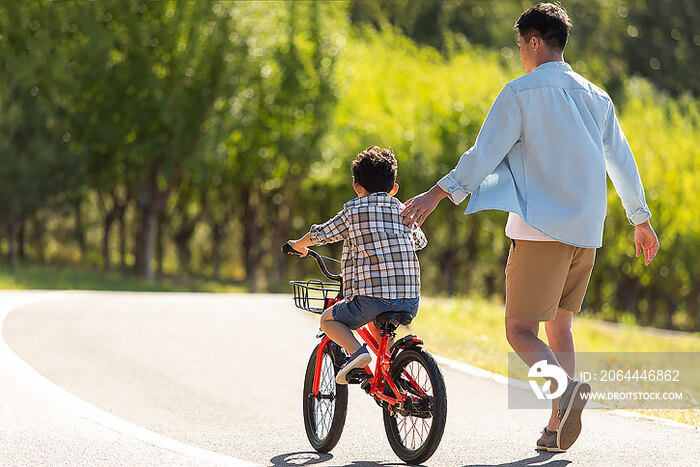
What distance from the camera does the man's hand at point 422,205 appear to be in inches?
216

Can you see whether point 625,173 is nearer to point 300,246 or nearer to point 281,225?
point 300,246

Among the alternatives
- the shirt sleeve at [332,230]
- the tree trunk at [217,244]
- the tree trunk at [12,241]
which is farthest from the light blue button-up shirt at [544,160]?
the tree trunk at [217,244]

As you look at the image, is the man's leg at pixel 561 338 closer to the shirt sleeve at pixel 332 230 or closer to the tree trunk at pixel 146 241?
the shirt sleeve at pixel 332 230

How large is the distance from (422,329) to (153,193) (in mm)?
23515

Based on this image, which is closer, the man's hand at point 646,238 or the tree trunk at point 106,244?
the man's hand at point 646,238

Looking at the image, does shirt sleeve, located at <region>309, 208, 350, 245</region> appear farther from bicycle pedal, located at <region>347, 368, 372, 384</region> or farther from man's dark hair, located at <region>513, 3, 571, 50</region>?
man's dark hair, located at <region>513, 3, 571, 50</region>

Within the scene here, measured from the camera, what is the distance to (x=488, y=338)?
12.8 metres

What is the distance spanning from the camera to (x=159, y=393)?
8.46 metres

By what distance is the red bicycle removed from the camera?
567 cm

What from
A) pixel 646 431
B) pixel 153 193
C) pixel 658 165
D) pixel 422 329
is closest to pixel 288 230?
pixel 153 193

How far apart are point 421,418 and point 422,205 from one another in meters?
1.12

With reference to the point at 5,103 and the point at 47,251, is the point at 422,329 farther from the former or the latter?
the point at 47,251

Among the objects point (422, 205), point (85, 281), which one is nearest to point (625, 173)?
point (422, 205)

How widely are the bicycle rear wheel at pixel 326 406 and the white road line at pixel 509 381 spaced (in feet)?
6.88
